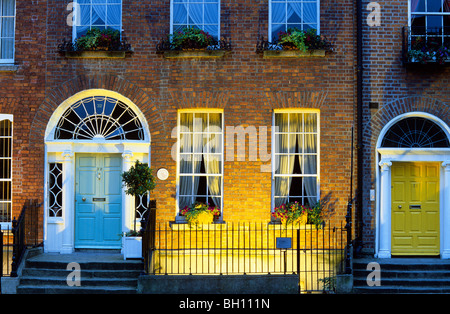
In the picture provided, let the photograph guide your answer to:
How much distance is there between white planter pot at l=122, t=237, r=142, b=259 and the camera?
38.2ft

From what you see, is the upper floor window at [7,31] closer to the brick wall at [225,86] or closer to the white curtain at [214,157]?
the brick wall at [225,86]

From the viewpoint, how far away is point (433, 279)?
1141cm

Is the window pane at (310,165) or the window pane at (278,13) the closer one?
the window pane at (310,165)

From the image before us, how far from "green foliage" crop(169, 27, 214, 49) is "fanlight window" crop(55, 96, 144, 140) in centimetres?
186

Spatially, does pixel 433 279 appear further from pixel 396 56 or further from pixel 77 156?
pixel 77 156

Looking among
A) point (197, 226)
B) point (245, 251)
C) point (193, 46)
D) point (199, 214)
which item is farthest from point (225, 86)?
point (245, 251)

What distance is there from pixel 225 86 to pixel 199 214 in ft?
9.41

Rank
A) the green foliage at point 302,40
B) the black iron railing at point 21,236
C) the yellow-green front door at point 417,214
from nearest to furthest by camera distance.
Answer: the black iron railing at point 21,236
the green foliage at point 302,40
the yellow-green front door at point 417,214

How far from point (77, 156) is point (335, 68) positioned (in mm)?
6087

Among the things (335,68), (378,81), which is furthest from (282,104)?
(378,81)

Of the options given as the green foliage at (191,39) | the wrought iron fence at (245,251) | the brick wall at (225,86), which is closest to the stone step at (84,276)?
the wrought iron fence at (245,251)

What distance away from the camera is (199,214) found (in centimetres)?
1212

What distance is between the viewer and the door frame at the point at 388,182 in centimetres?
1231

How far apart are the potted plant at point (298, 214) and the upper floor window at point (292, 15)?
383cm
